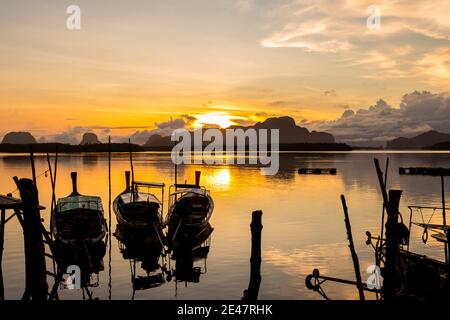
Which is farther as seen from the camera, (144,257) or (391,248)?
(144,257)

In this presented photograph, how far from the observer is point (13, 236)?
142ft

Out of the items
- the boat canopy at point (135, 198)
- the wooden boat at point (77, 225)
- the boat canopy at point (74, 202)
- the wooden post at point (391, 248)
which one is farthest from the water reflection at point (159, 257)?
the wooden post at point (391, 248)

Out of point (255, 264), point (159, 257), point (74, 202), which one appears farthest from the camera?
point (74, 202)

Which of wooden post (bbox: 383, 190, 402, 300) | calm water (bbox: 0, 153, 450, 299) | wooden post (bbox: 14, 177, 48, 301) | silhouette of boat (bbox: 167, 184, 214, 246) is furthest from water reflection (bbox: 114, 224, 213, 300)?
wooden post (bbox: 383, 190, 402, 300)

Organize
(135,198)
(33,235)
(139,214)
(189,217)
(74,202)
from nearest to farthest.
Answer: (33,235), (74,202), (139,214), (189,217), (135,198)

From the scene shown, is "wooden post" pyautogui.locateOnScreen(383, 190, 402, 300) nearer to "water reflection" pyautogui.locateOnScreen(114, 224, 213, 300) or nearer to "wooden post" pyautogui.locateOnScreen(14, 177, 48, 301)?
"wooden post" pyautogui.locateOnScreen(14, 177, 48, 301)

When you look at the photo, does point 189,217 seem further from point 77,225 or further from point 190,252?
point 77,225

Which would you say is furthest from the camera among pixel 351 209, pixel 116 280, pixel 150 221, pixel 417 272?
pixel 351 209

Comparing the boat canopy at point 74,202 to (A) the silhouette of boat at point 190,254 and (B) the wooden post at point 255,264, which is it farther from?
(B) the wooden post at point 255,264

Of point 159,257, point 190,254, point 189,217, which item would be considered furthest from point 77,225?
point 189,217
